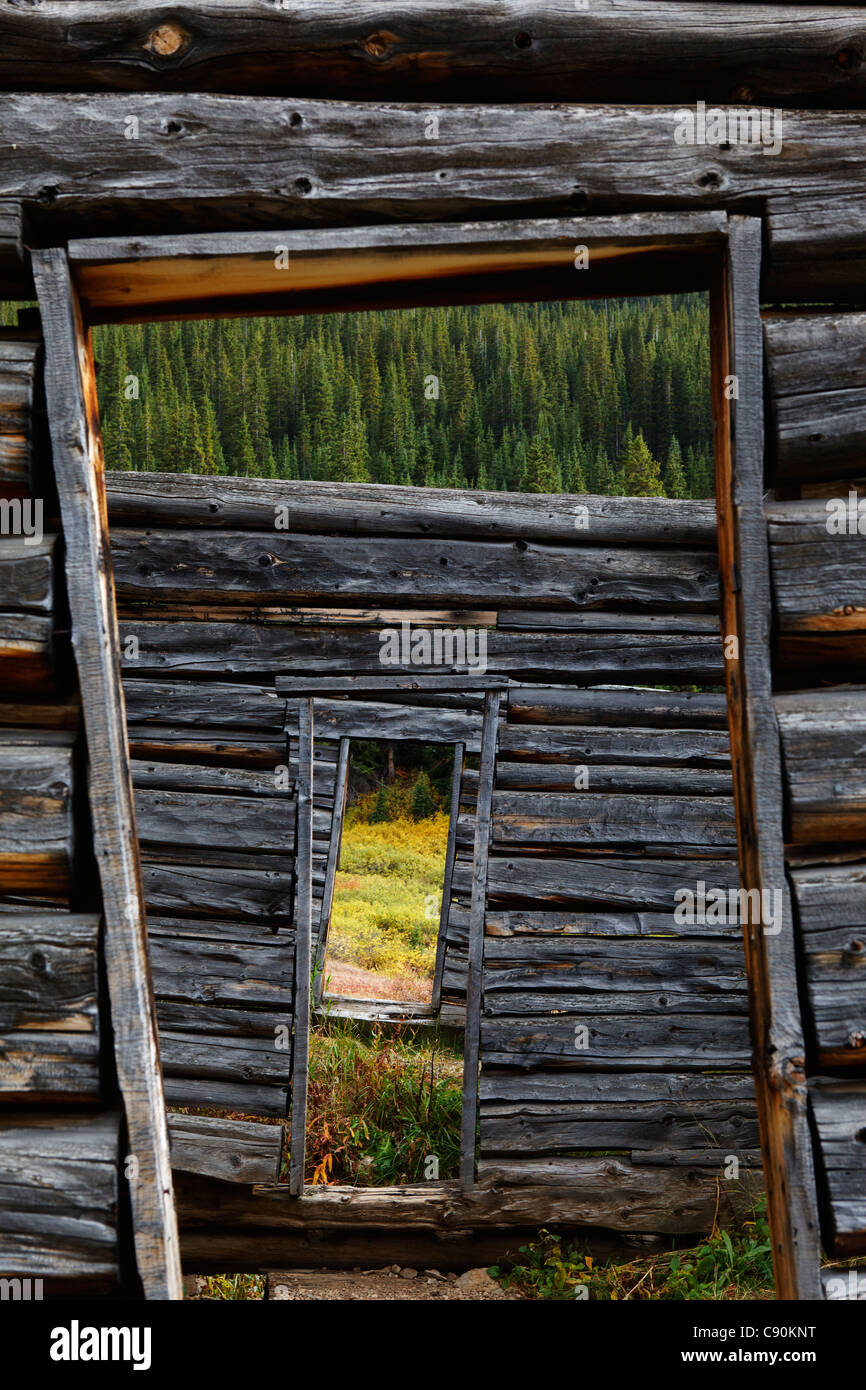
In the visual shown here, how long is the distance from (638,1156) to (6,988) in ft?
13.5

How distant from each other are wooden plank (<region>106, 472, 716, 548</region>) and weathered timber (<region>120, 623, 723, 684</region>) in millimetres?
557

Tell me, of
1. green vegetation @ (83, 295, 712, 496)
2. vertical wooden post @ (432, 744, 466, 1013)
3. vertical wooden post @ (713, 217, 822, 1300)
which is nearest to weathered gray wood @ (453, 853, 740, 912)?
vertical wooden post @ (432, 744, 466, 1013)

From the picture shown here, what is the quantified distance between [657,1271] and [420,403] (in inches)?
545

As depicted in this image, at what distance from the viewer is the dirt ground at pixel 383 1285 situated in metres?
4.84

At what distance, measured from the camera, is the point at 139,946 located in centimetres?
198

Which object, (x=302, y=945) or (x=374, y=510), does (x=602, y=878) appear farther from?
(x=374, y=510)

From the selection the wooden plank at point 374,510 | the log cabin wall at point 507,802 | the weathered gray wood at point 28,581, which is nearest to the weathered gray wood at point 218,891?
the log cabin wall at point 507,802

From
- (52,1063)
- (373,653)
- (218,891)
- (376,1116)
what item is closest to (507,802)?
(373,653)

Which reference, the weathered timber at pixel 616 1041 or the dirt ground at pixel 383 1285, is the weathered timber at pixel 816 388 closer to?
the weathered timber at pixel 616 1041

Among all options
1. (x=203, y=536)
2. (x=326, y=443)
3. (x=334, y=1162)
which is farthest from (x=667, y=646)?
(x=326, y=443)

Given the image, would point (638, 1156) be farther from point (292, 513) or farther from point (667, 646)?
point (292, 513)

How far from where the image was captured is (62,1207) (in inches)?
75.4

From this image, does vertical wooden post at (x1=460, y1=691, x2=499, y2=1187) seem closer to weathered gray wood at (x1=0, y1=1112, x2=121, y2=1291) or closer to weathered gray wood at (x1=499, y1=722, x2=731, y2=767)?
weathered gray wood at (x1=499, y1=722, x2=731, y2=767)

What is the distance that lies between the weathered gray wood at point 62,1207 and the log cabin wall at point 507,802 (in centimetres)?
317
